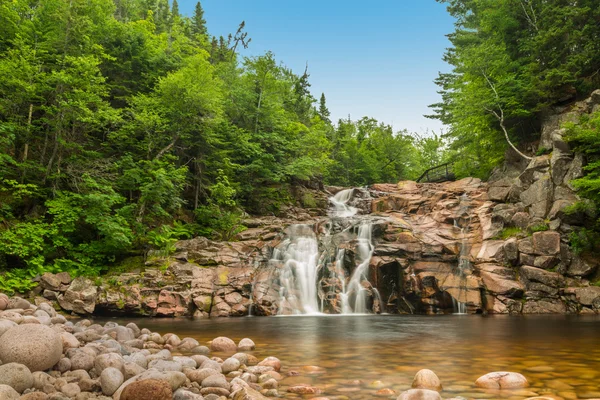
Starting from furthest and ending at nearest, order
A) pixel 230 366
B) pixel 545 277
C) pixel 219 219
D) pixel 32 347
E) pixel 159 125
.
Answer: pixel 219 219, pixel 159 125, pixel 545 277, pixel 230 366, pixel 32 347

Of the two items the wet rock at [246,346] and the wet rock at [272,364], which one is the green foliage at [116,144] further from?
the wet rock at [272,364]

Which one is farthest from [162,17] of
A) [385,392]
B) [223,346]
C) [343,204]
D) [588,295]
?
[385,392]

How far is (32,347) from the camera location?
468 centimetres

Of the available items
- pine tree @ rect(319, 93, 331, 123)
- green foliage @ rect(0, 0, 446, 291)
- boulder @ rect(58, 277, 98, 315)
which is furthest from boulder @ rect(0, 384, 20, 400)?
pine tree @ rect(319, 93, 331, 123)

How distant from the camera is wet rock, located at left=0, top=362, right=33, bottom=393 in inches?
159

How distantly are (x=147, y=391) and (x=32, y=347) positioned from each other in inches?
74.9

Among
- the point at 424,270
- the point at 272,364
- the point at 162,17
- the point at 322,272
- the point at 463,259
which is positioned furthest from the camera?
the point at 162,17

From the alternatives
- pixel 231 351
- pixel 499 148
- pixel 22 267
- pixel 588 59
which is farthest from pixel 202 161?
pixel 588 59

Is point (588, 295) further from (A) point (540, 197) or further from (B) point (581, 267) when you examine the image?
(A) point (540, 197)

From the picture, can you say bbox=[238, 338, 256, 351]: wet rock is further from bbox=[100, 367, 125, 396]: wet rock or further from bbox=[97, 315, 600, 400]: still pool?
bbox=[100, 367, 125, 396]: wet rock

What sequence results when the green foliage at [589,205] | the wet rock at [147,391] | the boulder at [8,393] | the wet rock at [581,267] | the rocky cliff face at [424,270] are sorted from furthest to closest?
the wet rock at [581,267]
the green foliage at [589,205]
the rocky cliff face at [424,270]
the wet rock at [147,391]
the boulder at [8,393]

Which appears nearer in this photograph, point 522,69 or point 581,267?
point 581,267

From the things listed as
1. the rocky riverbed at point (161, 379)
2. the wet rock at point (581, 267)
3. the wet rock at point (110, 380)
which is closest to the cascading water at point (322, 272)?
Result: the wet rock at point (581, 267)

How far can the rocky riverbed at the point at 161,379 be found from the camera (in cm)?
412
